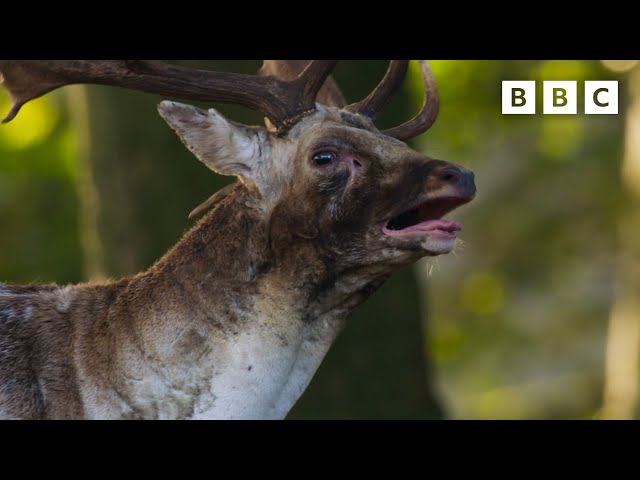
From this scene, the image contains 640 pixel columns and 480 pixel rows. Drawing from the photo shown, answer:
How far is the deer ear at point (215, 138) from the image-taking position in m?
6.73

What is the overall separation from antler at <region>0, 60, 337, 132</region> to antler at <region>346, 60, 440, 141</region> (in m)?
0.39

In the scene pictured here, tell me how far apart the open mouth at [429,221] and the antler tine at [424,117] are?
0.82 meters

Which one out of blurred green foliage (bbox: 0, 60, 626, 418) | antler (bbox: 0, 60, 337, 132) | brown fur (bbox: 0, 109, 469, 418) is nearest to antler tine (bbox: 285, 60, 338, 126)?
antler (bbox: 0, 60, 337, 132)

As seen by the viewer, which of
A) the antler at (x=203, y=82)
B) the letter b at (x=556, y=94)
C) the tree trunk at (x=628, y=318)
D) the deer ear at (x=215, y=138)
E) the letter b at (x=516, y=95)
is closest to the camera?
the deer ear at (x=215, y=138)

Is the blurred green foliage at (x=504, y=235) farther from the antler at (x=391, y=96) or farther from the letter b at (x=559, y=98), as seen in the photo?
the antler at (x=391, y=96)

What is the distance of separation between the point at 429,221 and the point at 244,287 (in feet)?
3.06

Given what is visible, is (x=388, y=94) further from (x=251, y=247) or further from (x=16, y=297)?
(x=16, y=297)

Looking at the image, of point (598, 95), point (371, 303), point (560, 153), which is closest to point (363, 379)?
point (371, 303)

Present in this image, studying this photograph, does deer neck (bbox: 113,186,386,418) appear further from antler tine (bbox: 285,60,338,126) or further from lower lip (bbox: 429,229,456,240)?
antler tine (bbox: 285,60,338,126)

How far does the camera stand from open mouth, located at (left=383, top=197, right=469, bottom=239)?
261 inches

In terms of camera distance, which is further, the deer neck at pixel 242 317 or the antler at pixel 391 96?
the antler at pixel 391 96

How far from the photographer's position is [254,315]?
6.67 m

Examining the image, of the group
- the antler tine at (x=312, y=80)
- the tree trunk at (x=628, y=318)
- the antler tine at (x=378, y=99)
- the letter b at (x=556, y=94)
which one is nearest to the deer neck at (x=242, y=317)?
the antler tine at (x=312, y=80)

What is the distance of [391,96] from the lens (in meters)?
7.61
